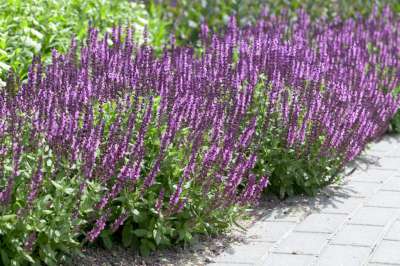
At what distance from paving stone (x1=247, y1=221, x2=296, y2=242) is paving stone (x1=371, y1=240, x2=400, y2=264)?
25.4 inches

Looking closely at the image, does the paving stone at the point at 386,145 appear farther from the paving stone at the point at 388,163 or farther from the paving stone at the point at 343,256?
the paving stone at the point at 343,256

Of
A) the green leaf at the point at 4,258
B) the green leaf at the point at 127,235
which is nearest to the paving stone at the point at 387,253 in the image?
the green leaf at the point at 127,235

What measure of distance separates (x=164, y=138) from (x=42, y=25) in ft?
10.7

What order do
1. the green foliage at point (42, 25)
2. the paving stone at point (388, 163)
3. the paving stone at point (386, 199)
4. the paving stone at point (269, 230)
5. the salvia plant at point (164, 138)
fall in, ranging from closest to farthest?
the salvia plant at point (164, 138)
the paving stone at point (269, 230)
the paving stone at point (386, 199)
the green foliage at point (42, 25)
the paving stone at point (388, 163)

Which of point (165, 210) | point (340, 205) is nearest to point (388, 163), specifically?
point (340, 205)

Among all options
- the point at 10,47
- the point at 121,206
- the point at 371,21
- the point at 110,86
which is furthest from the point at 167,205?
the point at 371,21

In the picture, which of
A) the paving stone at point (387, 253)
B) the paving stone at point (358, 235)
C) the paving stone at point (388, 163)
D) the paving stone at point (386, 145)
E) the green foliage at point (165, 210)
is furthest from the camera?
the paving stone at point (386, 145)

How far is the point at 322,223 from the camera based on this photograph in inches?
232

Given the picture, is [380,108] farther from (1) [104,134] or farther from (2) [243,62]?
(1) [104,134]

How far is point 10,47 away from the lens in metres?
7.27

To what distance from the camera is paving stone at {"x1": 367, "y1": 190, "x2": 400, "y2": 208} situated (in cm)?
634

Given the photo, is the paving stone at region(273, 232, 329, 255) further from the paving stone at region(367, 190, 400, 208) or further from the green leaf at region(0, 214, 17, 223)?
the green leaf at region(0, 214, 17, 223)

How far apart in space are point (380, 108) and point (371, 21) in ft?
9.29

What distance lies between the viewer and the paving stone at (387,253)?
516 cm
